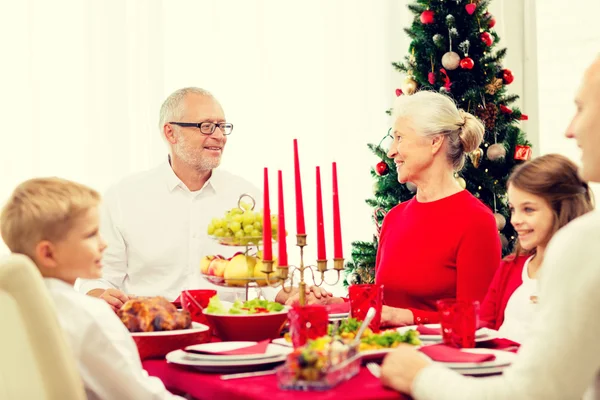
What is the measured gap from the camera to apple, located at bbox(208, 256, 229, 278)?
7.43ft

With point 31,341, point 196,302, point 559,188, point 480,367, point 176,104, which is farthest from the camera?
point 176,104

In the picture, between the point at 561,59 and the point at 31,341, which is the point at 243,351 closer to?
the point at 31,341

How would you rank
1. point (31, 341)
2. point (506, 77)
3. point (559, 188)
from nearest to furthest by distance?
point (31, 341) → point (559, 188) → point (506, 77)

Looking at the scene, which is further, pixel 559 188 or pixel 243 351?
pixel 559 188

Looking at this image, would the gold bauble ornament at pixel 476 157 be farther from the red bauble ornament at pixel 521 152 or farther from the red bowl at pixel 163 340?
the red bowl at pixel 163 340

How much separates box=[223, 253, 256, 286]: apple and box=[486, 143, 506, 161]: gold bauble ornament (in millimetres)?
2466

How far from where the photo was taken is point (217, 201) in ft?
11.5

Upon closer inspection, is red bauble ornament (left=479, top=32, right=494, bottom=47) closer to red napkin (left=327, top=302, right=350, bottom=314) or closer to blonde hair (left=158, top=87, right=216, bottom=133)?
blonde hair (left=158, top=87, right=216, bottom=133)

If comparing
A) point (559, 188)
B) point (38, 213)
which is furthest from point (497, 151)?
point (38, 213)

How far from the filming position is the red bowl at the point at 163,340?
1996mm

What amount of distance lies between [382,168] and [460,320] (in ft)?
8.48

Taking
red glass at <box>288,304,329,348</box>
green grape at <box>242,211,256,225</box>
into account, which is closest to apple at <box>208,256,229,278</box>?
green grape at <box>242,211,256,225</box>

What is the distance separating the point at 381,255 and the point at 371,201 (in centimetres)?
149

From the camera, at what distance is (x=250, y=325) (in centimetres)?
212
